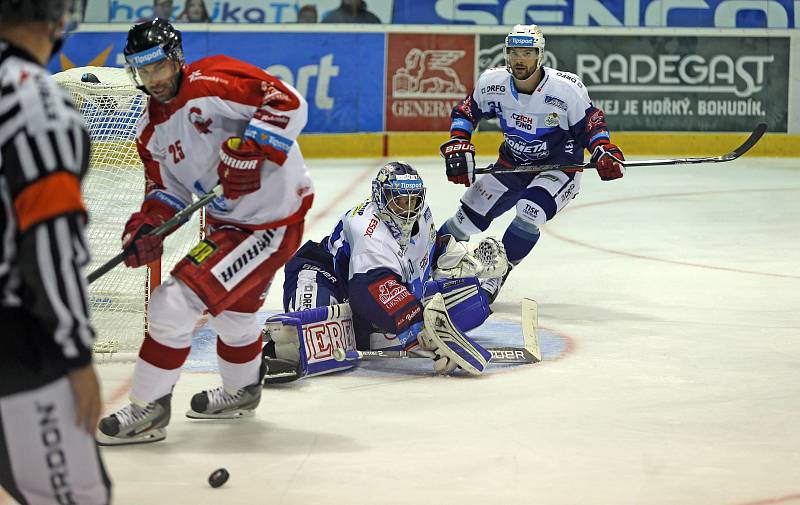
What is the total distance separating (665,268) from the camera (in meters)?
6.61

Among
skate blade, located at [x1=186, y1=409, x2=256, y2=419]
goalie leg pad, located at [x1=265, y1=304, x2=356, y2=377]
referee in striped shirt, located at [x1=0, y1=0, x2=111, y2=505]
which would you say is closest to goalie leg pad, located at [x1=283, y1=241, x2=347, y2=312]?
goalie leg pad, located at [x1=265, y1=304, x2=356, y2=377]

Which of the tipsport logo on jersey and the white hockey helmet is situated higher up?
the white hockey helmet

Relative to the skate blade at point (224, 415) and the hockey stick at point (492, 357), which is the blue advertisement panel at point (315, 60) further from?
the skate blade at point (224, 415)

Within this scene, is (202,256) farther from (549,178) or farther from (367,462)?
(549,178)

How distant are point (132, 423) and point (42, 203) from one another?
5.71ft

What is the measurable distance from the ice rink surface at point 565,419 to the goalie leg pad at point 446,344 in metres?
0.05

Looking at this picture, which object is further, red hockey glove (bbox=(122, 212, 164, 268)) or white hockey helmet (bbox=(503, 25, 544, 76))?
white hockey helmet (bbox=(503, 25, 544, 76))

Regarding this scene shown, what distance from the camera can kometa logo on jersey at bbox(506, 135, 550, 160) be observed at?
5.85m

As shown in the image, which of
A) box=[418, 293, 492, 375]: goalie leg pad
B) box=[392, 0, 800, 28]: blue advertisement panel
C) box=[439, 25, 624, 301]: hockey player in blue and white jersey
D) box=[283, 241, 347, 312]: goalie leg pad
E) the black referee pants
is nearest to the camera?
the black referee pants

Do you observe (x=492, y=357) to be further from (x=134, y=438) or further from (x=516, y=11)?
(x=516, y=11)

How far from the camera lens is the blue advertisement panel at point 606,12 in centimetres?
1087

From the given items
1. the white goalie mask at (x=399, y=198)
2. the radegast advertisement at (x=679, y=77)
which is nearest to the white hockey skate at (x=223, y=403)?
the white goalie mask at (x=399, y=198)

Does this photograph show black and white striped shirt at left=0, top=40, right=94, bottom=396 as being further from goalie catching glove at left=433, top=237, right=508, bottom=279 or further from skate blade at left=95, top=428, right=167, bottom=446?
goalie catching glove at left=433, top=237, right=508, bottom=279

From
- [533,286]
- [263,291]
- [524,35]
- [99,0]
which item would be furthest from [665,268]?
[99,0]
